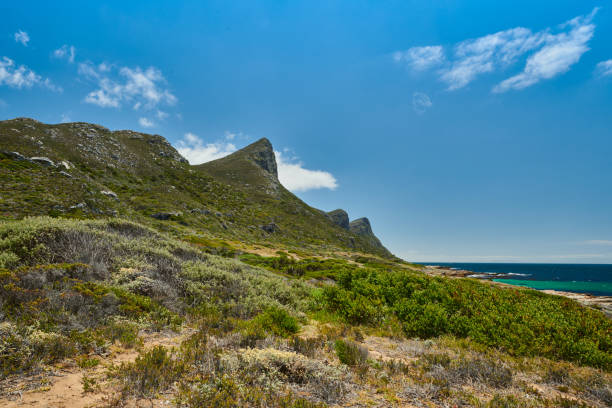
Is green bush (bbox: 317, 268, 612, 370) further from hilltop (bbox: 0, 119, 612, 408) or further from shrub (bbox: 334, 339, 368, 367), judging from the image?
shrub (bbox: 334, 339, 368, 367)

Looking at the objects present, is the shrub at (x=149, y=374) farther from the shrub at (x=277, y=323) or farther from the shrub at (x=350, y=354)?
the shrub at (x=350, y=354)

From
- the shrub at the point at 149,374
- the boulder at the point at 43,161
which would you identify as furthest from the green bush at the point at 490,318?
the boulder at the point at 43,161

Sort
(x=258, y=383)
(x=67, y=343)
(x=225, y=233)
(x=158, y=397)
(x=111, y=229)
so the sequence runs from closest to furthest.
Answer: (x=158, y=397), (x=258, y=383), (x=67, y=343), (x=111, y=229), (x=225, y=233)

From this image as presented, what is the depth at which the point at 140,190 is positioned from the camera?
6206cm

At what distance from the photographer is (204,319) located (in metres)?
6.86

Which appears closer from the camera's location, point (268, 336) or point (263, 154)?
point (268, 336)

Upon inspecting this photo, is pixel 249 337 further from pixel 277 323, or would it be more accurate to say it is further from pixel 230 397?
pixel 230 397

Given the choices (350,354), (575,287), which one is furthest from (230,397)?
(575,287)

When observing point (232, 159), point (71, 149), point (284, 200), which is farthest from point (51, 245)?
point (232, 159)

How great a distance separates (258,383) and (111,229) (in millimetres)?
12846

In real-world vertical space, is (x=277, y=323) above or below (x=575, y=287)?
above

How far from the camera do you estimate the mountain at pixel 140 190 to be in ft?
117

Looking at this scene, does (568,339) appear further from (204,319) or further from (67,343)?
(67,343)

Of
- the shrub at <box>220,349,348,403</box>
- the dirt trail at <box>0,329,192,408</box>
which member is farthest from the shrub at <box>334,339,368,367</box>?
the dirt trail at <box>0,329,192,408</box>
